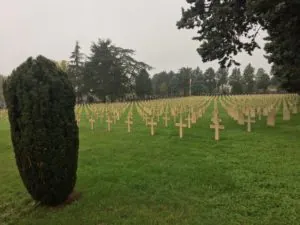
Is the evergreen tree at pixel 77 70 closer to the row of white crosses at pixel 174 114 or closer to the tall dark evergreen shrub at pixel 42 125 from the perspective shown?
the row of white crosses at pixel 174 114

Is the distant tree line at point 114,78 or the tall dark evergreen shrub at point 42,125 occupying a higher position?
the distant tree line at point 114,78

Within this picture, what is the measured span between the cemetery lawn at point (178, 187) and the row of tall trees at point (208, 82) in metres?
79.9

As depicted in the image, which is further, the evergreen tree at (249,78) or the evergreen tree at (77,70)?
the evergreen tree at (249,78)

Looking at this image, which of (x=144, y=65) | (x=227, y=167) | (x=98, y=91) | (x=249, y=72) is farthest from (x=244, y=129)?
(x=249, y=72)

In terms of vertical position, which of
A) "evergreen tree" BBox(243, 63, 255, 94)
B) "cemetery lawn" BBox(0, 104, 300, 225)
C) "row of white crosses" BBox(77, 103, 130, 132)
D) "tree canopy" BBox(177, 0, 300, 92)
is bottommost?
"cemetery lawn" BBox(0, 104, 300, 225)

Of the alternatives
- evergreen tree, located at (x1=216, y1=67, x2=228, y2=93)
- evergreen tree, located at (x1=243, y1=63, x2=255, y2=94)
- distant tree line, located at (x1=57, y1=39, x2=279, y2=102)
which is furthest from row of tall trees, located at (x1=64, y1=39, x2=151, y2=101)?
evergreen tree, located at (x1=216, y1=67, x2=228, y2=93)

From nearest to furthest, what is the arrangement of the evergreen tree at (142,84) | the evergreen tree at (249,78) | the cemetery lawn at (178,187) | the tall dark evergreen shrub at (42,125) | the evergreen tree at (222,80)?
the cemetery lawn at (178,187)
the tall dark evergreen shrub at (42,125)
the evergreen tree at (142,84)
the evergreen tree at (249,78)
the evergreen tree at (222,80)

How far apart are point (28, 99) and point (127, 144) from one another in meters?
6.01

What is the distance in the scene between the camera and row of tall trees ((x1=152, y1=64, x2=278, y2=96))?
289 ft

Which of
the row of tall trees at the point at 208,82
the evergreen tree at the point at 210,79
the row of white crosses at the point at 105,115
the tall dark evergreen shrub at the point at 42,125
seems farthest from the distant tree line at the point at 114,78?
the tall dark evergreen shrub at the point at 42,125

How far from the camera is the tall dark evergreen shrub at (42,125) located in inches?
178

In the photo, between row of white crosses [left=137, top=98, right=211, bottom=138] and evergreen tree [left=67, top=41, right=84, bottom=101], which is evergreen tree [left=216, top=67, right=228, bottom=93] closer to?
evergreen tree [left=67, top=41, right=84, bottom=101]

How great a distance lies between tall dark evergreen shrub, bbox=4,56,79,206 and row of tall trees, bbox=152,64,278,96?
83.6 m

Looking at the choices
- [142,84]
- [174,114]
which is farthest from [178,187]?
[142,84]
